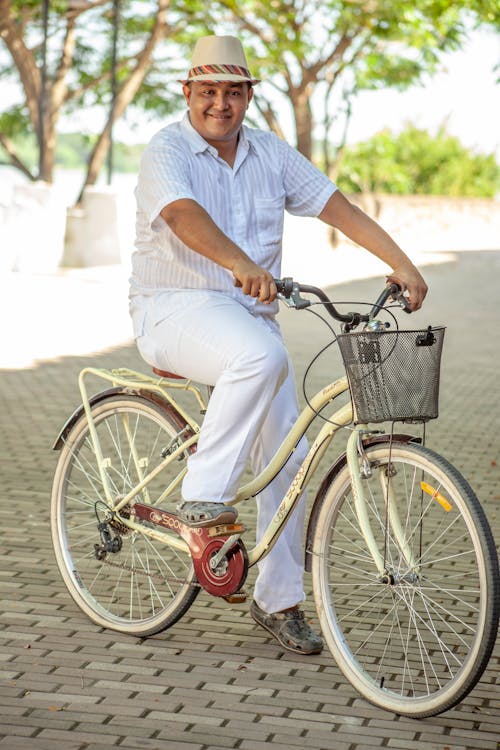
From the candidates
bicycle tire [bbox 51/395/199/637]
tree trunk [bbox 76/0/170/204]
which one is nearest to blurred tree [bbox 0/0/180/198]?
tree trunk [bbox 76/0/170/204]

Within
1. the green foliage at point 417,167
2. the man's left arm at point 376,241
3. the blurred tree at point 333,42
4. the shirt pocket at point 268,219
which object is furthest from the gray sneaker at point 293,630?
the green foliage at point 417,167

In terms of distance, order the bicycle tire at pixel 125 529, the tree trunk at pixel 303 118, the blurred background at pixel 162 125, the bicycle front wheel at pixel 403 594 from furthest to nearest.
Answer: the tree trunk at pixel 303 118
the blurred background at pixel 162 125
the bicycle tire at pixel 125 529
the bicycle front wheel at pixel 403 594

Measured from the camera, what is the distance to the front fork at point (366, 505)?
4055 mm

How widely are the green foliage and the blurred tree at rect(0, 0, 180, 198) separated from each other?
5.81 meters

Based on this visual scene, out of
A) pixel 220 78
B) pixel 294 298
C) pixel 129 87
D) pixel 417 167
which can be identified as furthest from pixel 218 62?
pixel 417 167

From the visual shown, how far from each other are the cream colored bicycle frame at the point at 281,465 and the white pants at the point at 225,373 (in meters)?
0.12

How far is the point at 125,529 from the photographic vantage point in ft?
15.9

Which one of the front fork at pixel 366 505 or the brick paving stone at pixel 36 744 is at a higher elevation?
the front fork at pixel 366 505

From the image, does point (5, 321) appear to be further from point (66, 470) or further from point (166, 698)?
point (166, 698)

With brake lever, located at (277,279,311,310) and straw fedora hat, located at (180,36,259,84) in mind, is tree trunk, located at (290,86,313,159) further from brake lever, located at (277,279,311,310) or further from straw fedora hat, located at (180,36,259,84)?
brake lever, located at (277,279,311,310)

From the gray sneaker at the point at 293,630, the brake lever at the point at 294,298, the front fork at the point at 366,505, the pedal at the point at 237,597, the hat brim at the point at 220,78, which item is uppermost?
the hat brim at the point at 220,78

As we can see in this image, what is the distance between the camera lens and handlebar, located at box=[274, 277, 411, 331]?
3957 millimetres

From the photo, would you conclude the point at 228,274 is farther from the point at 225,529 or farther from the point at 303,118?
the point at 303,118

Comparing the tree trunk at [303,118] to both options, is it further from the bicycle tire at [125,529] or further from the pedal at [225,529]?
the pedal at [225,529]
